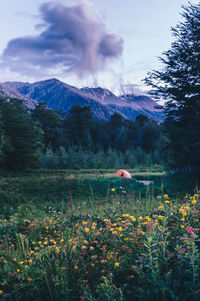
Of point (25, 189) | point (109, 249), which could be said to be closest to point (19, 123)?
point (25, 189)

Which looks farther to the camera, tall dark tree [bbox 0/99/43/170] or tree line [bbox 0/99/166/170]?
tree line [bbox 0/99/166/170]

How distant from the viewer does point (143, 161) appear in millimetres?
21266

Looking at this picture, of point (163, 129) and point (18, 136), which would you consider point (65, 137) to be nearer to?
point (18, 136)

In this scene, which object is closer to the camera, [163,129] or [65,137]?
[163,129]

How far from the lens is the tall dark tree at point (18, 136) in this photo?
51.7ft

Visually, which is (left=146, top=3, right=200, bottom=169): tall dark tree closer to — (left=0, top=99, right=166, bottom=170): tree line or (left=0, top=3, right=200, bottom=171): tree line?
(left=0, top=3, right=200, bottom=171): tree line

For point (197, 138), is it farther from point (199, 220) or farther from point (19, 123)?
point (19, 123)

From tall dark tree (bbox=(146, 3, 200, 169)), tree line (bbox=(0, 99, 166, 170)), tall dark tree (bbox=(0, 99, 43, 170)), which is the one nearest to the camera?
tall dark tree (bbox=(146, 3, 200, 169))

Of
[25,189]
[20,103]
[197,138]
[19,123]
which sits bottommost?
[25,189]

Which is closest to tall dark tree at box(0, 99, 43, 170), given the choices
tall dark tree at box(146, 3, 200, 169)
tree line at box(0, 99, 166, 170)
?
tree line at box(0, 99, 166, 170)

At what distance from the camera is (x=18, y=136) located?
15.9 m

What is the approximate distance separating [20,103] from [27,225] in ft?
48.4

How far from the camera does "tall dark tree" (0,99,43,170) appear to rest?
51.7 feet

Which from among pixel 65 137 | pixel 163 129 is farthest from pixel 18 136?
pixel 65 137
